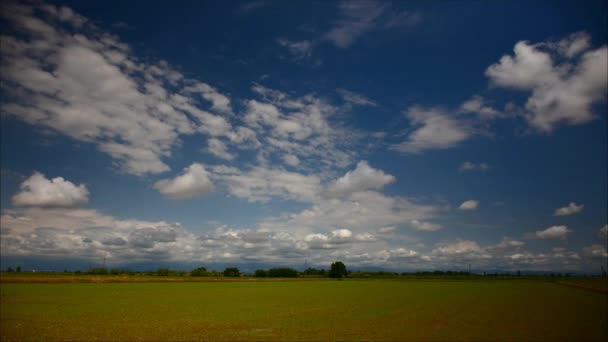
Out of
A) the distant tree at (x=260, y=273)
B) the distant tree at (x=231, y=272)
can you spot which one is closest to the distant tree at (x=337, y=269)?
the distant tree at (x=260, y=273)

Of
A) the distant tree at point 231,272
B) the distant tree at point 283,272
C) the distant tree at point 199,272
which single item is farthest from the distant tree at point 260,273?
the distant tree at point 199,272

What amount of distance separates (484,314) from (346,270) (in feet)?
503

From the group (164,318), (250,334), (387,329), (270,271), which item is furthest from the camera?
(270,271)

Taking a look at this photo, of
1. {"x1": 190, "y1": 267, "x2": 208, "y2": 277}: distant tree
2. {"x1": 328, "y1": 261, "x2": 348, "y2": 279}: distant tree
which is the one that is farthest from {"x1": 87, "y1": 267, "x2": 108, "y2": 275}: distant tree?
{"x1": 328, "y1": 261, "x2": 348, "y2": 279}: distant tree

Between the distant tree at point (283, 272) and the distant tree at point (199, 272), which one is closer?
the distant tree at point (199, 272)

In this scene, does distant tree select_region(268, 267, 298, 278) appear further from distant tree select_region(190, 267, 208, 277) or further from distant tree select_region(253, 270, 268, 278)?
distant tree select_region(190, 267, 208, 277)

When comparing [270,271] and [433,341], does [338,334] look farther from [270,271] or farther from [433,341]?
[270,271]

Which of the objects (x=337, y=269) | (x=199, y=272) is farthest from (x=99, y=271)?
(x=337, y=269)

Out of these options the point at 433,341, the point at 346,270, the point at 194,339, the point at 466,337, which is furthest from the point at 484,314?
the point at 346,270

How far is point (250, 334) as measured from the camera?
1875cm

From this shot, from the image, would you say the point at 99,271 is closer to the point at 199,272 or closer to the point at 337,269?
the point at 199,272

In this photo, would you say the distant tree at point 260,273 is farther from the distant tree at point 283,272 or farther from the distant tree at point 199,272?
the distant tree at point 199,272

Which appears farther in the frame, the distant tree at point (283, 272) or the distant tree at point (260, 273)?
the distant tree at point (283, 272)

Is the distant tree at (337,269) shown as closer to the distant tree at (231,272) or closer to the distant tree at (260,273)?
the distant tree at (260,273)
